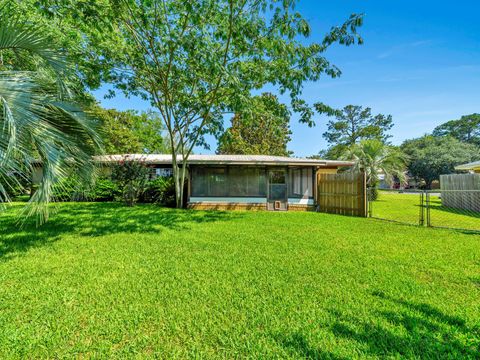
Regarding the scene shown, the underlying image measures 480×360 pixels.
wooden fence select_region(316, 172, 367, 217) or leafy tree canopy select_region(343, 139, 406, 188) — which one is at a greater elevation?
leafy tree canopy select_region(343, 139, 406, 188)

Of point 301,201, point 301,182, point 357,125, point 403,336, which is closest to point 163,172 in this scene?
point 301,182

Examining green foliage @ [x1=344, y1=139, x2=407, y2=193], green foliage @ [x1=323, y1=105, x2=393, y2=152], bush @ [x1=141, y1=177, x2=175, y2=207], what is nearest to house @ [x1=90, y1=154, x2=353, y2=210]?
bush @ [x1=141, y1=177, x2=175, y2=207]

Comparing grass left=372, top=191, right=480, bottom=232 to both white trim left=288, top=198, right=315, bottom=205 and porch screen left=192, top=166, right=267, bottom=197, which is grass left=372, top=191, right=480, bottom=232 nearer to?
white trim left=288, top=198, right=315, bottom=205

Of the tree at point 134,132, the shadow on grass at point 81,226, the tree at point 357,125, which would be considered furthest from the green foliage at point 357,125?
the shadow on grass at point 81,226

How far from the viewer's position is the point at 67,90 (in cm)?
437

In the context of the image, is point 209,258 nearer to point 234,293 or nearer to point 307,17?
point 234,293

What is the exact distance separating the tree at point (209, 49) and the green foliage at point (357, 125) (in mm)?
33337

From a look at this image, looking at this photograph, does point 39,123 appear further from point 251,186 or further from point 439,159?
point 439,159

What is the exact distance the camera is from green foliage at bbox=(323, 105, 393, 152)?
38.7 meters

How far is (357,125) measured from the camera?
40031 millimetres

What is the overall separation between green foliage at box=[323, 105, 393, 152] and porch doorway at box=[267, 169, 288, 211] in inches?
1187

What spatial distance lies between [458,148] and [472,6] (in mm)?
36355

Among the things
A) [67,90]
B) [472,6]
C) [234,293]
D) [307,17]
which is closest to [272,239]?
[234,293]

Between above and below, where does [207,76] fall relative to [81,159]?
above
